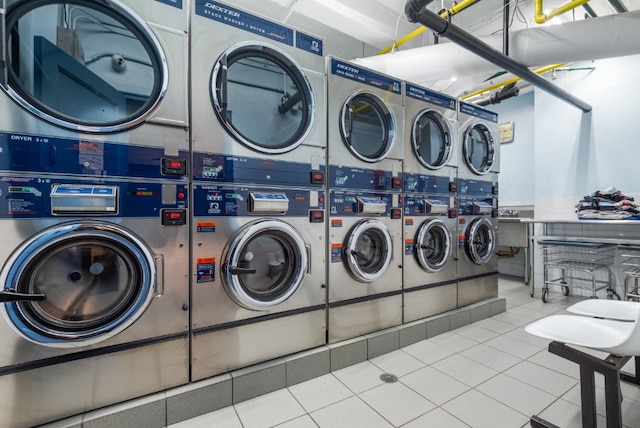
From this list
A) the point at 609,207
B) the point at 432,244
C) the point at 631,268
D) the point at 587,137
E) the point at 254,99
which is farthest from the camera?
the point at 587,137

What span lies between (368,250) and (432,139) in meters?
1.59

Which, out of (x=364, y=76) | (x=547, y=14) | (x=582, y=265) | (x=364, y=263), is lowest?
(x=582, y=265)

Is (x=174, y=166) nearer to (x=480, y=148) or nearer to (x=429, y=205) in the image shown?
(x=429, y=205)

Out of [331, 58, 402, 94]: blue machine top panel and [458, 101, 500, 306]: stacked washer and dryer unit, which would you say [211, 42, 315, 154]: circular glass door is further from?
[458, 101, 500, 306]: stacked washer and dryer unit

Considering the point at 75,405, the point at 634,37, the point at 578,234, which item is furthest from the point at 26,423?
the point at 578,234

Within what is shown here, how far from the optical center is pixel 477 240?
11.0 feet

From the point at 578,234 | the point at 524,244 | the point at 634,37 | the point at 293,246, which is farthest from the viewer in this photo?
the point at 524,244

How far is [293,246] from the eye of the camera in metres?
2.04

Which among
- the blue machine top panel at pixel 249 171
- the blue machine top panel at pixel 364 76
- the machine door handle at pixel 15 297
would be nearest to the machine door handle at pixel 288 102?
the blue machine top panel at pixel 364 76

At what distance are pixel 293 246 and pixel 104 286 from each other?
1.11 m

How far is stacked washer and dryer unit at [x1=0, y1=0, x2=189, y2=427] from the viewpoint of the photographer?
4.32ft

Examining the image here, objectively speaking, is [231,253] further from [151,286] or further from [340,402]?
[340,402]

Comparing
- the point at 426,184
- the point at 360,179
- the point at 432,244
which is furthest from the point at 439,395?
the point at 426,184

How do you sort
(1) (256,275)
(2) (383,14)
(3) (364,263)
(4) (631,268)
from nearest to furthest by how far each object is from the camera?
(1) (256,275) → (3) (364,263) → (2) (383,14) → (4) (631,268)
